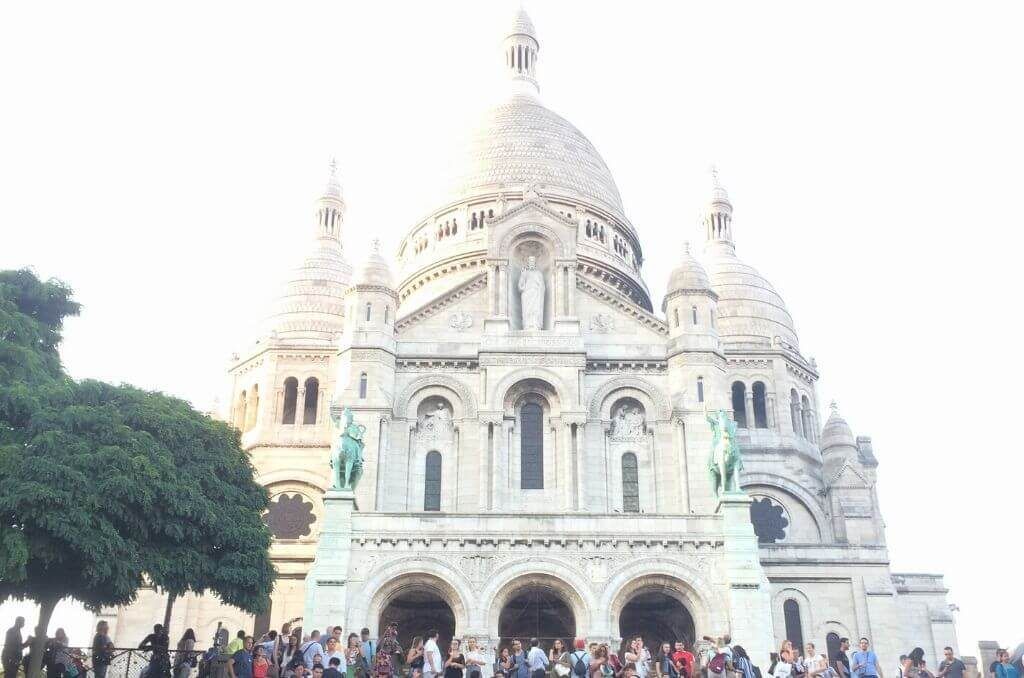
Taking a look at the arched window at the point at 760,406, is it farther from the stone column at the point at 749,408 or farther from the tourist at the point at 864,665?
the tourist at the point at 864,665

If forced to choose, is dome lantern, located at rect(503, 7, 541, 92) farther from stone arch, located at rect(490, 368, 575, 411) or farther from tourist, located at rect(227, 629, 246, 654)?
tourist, located at rect(227, 629, 246, 654)

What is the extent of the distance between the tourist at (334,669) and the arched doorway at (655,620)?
1501 cm

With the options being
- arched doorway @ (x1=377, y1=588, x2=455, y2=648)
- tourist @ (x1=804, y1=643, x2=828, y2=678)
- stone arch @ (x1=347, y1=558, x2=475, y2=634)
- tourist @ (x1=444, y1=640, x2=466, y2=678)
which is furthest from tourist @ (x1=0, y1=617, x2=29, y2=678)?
tourist @ (x1=804, y1=643, x2=828, y2=678)

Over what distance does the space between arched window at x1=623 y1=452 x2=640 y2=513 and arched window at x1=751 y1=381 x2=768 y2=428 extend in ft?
42.8

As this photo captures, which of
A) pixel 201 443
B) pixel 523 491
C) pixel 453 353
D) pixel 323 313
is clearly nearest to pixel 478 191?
pixel 323 313

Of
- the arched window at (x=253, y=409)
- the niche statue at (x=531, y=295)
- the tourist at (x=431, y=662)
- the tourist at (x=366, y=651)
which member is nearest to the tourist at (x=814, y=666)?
the tourist at (x=431, y=662)

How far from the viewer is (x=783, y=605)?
45531mm

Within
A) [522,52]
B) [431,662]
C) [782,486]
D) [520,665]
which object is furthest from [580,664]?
[522,52]

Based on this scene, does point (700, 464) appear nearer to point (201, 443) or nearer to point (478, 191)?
point (201, 443)

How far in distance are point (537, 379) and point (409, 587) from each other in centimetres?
992

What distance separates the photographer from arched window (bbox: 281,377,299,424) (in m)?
50.5

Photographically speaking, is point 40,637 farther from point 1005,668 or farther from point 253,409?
point 253,409

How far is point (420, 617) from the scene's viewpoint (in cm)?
3803

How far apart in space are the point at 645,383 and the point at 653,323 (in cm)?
271
